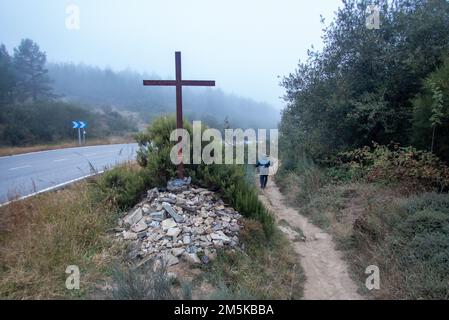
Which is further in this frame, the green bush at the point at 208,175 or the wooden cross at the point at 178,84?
the wooden cross at the point at 178,84

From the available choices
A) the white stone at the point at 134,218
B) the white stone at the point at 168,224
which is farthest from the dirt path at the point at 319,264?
the white stone at the point at 134,218

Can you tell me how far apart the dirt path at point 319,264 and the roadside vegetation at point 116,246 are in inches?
10.5

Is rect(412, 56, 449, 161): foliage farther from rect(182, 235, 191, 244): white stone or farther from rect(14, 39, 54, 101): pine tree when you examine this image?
rect(14, 39, 54, 101): pine tree

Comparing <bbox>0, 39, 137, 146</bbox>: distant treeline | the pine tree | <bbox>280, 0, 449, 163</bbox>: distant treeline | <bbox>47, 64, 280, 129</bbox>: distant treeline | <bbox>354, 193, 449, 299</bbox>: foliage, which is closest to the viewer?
<bbox>354, 193, 449, 299</bbox>: foliage

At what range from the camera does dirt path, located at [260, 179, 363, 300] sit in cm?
455

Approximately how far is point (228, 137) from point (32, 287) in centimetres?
882

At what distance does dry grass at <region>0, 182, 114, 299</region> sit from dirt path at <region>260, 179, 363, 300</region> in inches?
127

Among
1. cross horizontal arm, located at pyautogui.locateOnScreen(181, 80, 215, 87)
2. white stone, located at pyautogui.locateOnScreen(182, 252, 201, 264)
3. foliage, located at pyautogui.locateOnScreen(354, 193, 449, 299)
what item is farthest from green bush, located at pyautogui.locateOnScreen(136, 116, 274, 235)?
foliage, located at pyautogui.locateOnScreen(354, 193, 449, 299)

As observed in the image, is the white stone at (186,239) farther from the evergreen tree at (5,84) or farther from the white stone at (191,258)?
the evergreen tree at (5,84)

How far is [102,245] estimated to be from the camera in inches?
188

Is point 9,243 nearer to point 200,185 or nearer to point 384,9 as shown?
→ point 200,185

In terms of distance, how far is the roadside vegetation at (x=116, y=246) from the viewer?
3.80 metres
